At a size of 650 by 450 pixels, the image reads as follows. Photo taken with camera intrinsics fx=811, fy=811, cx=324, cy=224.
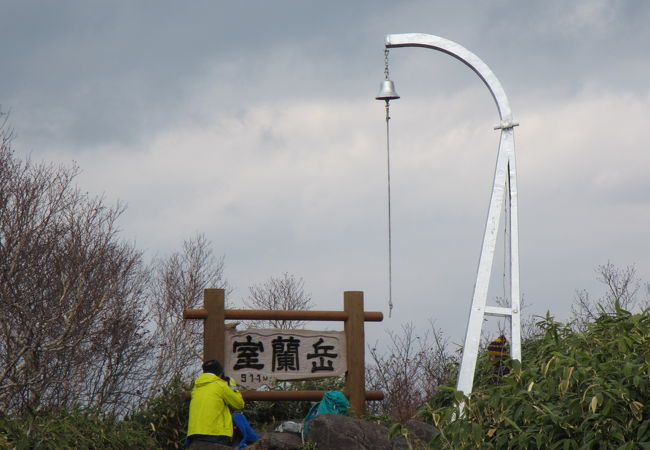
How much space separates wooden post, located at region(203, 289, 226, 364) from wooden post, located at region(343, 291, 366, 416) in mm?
1808

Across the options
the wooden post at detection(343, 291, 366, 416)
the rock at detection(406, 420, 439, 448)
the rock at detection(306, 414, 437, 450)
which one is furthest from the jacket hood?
the wooden post at detection(343, 291, 366, 416)

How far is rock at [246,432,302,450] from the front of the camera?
9.23 metres

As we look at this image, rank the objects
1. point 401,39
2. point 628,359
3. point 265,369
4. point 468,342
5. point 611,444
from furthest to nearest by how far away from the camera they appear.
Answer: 1. point 265,369
2. point 401,39
3. point 468,342
4. point 628,359
5. point 611,444

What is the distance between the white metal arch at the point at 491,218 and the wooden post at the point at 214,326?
4031 millimetres

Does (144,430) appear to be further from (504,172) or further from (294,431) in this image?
(504,172)

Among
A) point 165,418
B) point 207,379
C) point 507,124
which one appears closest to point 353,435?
point 207,379

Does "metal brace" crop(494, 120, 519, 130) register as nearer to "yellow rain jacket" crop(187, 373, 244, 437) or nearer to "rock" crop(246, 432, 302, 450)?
"rock" crop(246, 432, 302, 450)

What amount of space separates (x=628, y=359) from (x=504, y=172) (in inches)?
158

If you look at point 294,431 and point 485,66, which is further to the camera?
point 294,431

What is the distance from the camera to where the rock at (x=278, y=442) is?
923 centimetres

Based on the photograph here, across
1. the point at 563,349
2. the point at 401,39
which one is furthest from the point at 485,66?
the point at 563,349

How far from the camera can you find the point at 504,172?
8773mm

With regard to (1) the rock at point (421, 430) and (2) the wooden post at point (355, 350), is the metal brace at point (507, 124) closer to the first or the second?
(1) the rock at point (421, 430)

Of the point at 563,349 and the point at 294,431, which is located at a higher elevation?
the point at 563,349
